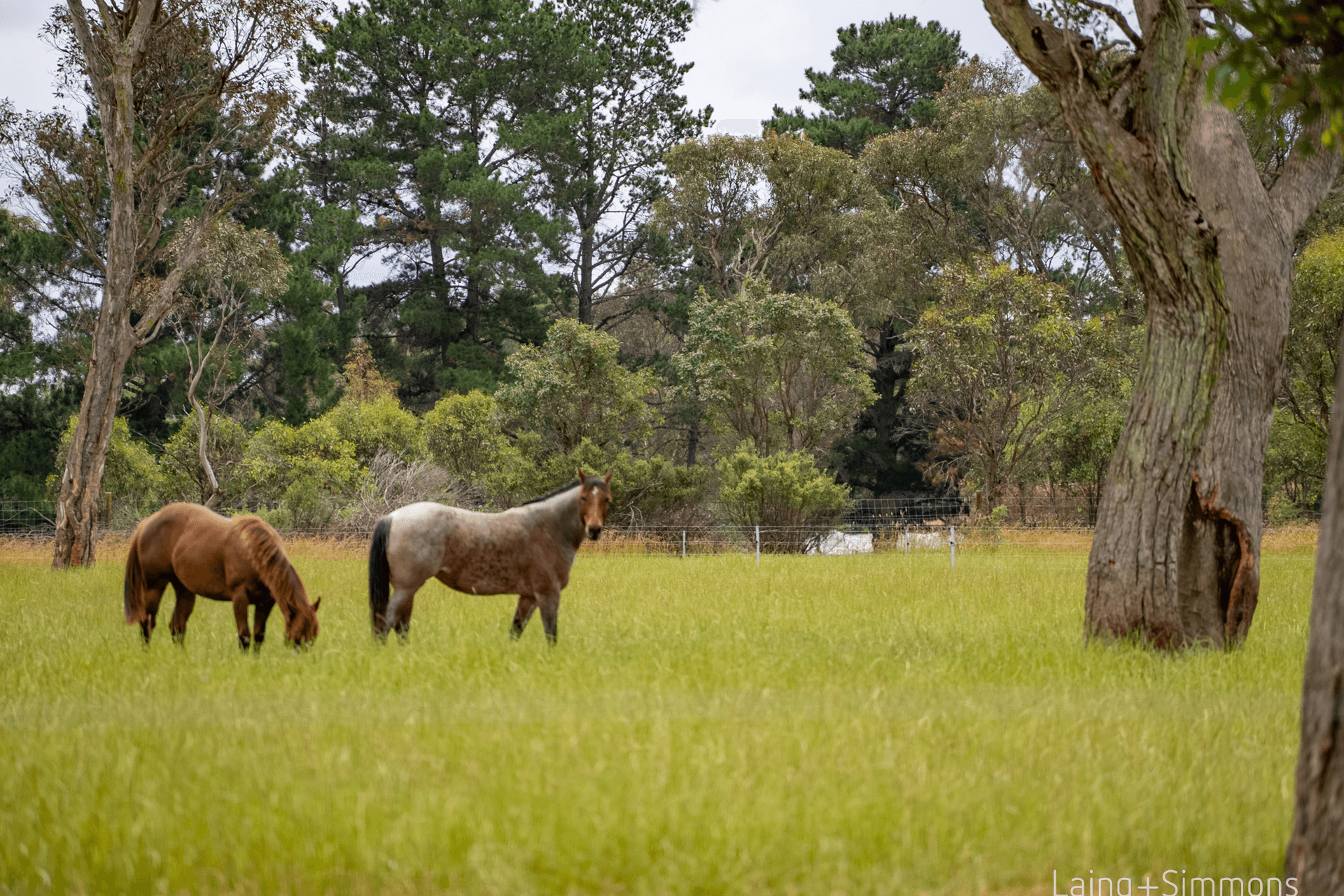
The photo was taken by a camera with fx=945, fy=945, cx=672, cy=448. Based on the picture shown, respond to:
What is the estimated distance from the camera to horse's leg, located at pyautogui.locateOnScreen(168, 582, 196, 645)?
7.29 metres

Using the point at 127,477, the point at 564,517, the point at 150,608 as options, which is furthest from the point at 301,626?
the point at 127,477

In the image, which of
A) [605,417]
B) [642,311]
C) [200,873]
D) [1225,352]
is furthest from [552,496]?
[642,311]

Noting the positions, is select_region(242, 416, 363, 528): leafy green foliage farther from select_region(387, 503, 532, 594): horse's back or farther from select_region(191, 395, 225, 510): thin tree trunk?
select_region(387, 503, 532, 594): horse's back

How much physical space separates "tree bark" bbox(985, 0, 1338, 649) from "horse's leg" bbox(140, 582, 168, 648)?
745cm

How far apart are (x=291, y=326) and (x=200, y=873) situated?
2941 centimetres

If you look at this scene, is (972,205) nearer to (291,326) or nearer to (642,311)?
(642,311)

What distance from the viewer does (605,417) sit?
Result: 26.1m

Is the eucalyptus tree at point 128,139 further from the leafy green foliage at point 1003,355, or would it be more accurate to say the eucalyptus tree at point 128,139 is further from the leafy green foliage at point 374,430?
the leafy green foliage at point 1003,355

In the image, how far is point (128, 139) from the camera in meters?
16.5

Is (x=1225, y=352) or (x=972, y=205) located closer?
(x=1225, y=352)

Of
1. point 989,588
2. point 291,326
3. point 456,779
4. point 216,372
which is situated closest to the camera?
point 456,779

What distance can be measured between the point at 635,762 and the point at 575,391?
72.5 ft

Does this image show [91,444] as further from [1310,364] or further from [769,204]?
[1310,364]

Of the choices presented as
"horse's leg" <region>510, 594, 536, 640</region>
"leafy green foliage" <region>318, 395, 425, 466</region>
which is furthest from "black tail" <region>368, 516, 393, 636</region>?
"leafy green foliage" <region>318, 395, 425, 466</region>
